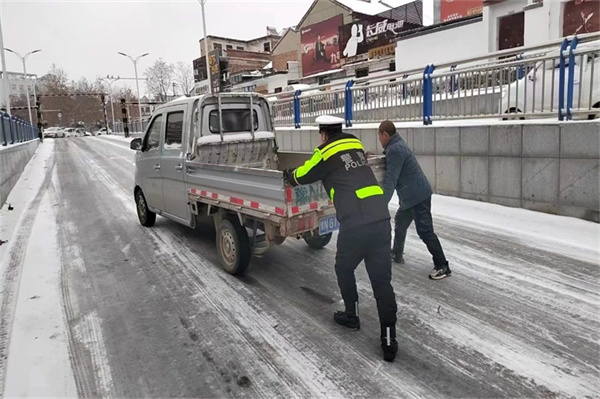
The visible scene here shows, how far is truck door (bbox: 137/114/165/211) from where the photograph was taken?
6.55m

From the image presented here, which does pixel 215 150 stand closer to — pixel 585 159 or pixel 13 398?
pixel 13 398

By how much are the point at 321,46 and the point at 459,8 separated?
16.4 m

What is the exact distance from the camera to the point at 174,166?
6020 millimetres

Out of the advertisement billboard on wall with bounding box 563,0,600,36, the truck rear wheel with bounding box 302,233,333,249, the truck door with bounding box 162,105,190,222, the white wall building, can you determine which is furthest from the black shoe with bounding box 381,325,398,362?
the advertisement billboard on wall with bounding box 563,0,600,36

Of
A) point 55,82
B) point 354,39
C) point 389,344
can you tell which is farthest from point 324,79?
point 55,82

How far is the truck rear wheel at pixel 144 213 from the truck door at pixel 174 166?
1.09 metres

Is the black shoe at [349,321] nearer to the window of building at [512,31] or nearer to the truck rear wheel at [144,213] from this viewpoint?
the truck rear wheel at [144,213]

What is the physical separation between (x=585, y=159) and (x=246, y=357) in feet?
17.6

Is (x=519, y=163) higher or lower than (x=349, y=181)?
lower

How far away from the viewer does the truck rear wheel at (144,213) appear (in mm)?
7414

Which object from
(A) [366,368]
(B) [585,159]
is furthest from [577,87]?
(A) [366,368]

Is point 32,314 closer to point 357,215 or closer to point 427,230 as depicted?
point 357,215

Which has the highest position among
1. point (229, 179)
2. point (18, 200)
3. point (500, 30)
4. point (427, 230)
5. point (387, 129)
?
point (500, 30)

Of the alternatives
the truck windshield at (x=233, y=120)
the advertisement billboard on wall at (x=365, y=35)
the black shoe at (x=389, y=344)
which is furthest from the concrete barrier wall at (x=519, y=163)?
the advertisement billboard on wall at (x=365, y=35)
